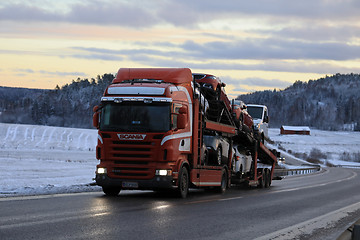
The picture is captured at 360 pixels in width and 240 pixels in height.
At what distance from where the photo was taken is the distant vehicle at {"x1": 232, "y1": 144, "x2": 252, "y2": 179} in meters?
23.4

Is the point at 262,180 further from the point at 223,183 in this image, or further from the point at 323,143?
the point at 323,143

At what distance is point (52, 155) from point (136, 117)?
31959mm

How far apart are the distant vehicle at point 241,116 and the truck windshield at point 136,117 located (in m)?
7.14

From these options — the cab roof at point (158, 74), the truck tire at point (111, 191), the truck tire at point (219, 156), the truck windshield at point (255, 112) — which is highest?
the cab roof at point (158, 74)

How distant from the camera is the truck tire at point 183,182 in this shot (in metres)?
16.5

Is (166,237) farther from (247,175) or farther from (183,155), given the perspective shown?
(247,175)

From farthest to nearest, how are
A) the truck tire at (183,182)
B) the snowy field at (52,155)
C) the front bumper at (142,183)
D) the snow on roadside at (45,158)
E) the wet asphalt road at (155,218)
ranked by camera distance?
the snow on roadside at (45,158) < the snowy field at (52,155) < the truck tire at (183,182) < the front bumper at (142,183) < the wet asphalt road at (155,218)

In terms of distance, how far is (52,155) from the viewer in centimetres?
4653

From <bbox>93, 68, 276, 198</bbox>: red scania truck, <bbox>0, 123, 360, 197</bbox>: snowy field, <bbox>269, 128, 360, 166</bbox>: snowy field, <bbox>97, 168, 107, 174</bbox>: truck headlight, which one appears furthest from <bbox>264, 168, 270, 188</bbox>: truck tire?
<bbox>269, 128, 360, 166</bbox>: snowy field

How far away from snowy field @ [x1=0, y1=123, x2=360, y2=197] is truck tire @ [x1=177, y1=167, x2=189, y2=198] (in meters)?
3.48

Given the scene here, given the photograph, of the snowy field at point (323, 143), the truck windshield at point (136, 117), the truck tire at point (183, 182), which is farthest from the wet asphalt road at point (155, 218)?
the snowy field at point (323, 143)

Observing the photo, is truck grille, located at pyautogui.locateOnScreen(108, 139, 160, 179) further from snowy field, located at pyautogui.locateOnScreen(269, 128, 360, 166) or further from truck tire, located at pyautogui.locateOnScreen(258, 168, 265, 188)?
snowy field, located at pyautogui.locateOnScreen(269, 128, 360, 166)

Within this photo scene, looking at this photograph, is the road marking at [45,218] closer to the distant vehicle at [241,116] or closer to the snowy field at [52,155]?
the snowy field at [52,155]

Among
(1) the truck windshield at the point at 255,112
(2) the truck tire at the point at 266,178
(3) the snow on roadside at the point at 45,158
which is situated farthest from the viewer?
(1) the truck windshield at the point at 255,112
